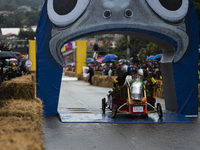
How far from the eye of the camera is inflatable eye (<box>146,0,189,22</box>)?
40.8ft

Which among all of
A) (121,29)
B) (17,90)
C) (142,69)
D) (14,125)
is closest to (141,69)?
(142,69)

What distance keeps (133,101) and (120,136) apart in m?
2.85

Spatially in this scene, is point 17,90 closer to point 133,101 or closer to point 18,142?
point 133,101

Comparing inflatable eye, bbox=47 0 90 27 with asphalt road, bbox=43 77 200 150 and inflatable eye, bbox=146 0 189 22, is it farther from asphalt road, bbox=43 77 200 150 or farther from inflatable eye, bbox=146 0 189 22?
asphalt road, bbox=43 77 200 150

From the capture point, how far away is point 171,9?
12.5m

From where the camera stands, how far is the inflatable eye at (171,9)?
12422 millimetres

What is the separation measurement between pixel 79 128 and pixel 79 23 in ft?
14.3

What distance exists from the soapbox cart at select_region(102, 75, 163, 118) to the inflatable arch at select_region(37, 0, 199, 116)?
176 cm

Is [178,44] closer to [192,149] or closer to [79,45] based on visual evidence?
[192,149]

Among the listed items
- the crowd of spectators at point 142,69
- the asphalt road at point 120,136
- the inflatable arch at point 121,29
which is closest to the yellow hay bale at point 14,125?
the asphalt road at point 120,136

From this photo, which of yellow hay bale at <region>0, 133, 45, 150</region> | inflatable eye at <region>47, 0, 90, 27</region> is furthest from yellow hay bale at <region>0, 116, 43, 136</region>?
inflatable eye at <region>47, 0, 90, 27</region>

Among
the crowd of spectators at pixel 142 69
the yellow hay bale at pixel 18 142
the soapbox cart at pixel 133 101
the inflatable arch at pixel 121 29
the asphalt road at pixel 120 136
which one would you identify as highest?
the inflatable arch at pixel 121 29

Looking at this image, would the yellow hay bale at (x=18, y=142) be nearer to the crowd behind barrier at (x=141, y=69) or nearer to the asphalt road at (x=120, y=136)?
the asphalt road at (x=120, y=136)

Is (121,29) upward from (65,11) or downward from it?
downward
